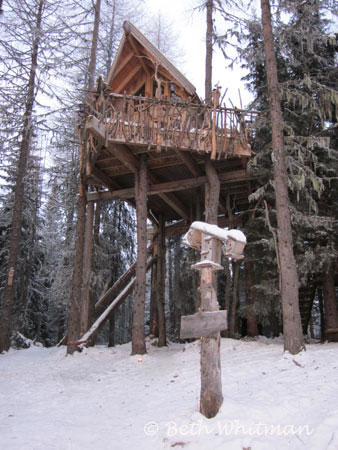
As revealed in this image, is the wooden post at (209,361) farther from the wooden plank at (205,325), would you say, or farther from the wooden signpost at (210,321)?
the wooden plank at (205,325)

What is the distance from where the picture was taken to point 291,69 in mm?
13250

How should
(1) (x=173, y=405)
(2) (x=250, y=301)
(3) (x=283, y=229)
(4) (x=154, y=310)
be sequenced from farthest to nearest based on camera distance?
(4) (x=154, y=310) → (2) (x=250, y=301) → (3) (x=283, y=229) → (1) (x=173, y=405)

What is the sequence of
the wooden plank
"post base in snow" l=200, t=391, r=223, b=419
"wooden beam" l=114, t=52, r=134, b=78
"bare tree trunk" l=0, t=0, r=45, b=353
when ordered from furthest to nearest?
"wooden beam" l=114, t=52, r=134, b=78, "bare tree trunk" l=0, t=0, r=45, b=353, the wooden plank, "post base in snow" l=200, t=391, r=223, b=419

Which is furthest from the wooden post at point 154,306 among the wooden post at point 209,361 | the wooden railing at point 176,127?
the wooden post at point 209,361

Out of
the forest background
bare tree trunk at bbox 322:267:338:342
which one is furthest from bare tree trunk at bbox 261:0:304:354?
bare tree trunk at bbox 322:267:338:342

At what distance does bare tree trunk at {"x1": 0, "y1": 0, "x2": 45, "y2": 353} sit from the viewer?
44.1ft

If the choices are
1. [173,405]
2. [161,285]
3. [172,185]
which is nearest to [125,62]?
[172,185]

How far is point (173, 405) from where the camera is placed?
17.9ft

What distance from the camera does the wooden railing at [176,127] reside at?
948cm

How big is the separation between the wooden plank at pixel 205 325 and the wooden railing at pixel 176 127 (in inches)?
227

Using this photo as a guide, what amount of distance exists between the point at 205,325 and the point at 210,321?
0.29 ft

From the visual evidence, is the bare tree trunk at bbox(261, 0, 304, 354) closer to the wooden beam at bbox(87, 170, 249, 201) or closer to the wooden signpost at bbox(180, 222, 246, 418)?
the wooden beam at bbox(87, 170, 249, 201)

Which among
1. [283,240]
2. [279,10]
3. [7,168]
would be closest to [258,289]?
[283,240]

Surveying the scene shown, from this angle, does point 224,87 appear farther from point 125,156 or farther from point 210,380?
point 210,380
